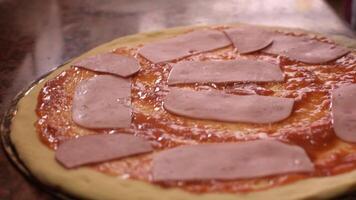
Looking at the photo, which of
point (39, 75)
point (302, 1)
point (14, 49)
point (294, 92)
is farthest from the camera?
point (302, 1)

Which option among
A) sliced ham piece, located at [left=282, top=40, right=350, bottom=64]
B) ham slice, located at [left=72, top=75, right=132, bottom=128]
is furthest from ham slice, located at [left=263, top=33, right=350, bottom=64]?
ham slice, located at [left=72, top=75, right=132, bottom=128]

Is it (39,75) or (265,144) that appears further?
(39,75)

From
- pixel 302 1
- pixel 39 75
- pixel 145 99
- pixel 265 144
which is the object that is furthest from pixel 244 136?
pixel 302 1

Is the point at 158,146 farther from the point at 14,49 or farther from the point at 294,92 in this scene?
the point at 14,49

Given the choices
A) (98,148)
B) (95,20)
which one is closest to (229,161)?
(98,148)

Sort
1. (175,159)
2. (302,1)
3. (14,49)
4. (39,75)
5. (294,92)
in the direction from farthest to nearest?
(302,1)
(14,49)
(39,75)
(294,92)
(175,159)

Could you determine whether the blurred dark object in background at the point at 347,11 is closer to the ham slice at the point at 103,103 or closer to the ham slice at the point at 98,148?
the ham slice at the point at 103,103
